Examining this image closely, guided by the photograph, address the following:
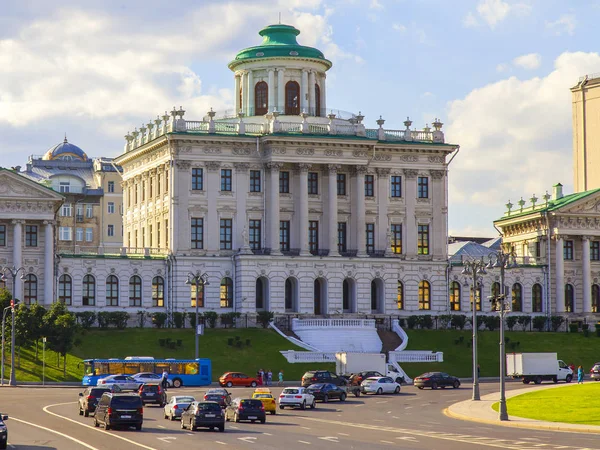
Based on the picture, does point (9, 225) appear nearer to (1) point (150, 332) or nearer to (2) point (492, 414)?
(1) point (150, 332)

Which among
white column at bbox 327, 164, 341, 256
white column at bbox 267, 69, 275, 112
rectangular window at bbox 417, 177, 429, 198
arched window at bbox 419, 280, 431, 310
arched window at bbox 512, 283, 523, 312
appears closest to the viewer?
white column at bbox 327, 164, 341, 256

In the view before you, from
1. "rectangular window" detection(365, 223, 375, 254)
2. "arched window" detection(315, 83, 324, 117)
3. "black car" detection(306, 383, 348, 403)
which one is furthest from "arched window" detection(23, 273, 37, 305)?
"black car" detection(306, 383, 348, 403)

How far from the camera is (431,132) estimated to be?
129125mm

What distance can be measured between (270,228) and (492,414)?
54.9 metres

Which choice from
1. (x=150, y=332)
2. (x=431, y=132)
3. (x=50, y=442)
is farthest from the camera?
(x=431, y=132)

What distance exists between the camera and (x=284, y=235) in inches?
4840

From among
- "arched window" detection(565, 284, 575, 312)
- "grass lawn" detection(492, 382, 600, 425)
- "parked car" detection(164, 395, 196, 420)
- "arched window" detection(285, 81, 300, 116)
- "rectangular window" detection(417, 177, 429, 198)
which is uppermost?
"arched window" detection(285, 81, 300, 116)

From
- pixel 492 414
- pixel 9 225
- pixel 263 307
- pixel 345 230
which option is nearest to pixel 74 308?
pixel 9 225

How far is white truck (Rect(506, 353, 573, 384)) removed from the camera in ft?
321

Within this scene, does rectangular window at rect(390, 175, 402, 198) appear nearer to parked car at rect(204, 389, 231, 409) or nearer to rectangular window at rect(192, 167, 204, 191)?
rectangular window at rect(192, 167, 204, 191)

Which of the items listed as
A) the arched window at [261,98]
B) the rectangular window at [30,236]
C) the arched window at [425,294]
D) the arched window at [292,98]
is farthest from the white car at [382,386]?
the arched window at [261,98]

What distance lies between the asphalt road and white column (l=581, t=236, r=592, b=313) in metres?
55.7

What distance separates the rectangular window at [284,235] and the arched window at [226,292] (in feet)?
19.4

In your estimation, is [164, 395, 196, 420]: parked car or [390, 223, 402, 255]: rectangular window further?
[390, 223, 402, 255]: rectangular window
